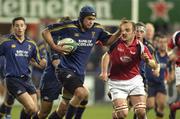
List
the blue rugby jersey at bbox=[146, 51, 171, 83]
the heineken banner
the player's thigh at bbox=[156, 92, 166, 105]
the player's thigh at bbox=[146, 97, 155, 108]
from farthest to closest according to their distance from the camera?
the heineken banner → the blue rugby jersey at bbox=[146, 51, 171, 83] → the player's thigh at bbox=[156, 92, 166, 105] → the player's thigh at bbox=[146, 97, 155, 108]

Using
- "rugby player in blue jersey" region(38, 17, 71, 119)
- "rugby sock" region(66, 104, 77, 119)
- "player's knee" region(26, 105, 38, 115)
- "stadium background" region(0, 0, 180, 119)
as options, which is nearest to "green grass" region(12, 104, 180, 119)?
"stadium background" region(0, 0, 180, 119)

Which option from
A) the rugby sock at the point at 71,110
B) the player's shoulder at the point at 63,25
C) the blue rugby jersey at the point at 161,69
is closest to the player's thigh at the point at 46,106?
the rugby sock at the point at 71,110

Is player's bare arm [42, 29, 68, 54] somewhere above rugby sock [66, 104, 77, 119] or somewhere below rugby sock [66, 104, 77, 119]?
above

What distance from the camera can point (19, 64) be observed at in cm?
1327

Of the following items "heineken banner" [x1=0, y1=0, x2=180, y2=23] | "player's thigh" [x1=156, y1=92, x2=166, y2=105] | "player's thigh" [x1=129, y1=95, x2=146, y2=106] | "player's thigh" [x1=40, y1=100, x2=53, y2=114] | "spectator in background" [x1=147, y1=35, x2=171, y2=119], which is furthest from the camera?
"heineken banner" [x1=0, y1=0, x2=180, y2=23]

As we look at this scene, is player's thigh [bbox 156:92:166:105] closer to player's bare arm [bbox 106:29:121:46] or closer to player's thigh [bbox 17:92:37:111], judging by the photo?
player's bare arm [bbox 106:29:121:46]

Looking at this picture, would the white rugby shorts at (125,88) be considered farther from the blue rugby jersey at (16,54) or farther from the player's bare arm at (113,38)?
the blue rugby jersey at (16,54)

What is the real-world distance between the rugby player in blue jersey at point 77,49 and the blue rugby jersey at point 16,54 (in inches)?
19.0

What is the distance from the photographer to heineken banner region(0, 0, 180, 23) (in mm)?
21266

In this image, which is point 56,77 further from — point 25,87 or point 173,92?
point 173,92

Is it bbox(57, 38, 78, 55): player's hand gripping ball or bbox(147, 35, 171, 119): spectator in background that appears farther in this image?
bbox(147, 35, 171, 119): spectator in background

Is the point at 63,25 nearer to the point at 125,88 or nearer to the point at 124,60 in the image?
the point at 124,60

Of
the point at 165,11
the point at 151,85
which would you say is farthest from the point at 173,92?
the point at 151,85

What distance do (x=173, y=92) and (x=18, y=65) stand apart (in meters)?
10.1
